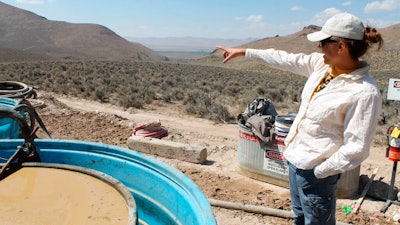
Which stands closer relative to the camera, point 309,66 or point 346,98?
point 346,98

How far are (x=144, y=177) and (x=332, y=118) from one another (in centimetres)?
121

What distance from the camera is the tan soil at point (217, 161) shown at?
466 centimetres

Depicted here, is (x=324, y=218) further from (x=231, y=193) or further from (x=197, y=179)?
(x=197, y=179)

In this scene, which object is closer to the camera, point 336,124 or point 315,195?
point 336,124

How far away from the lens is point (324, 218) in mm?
2592

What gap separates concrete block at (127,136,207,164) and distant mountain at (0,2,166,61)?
82.0 m

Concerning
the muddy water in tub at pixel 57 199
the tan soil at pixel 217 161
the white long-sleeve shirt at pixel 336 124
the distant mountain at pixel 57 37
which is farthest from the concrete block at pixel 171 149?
the distant mountain at pixel 57 37

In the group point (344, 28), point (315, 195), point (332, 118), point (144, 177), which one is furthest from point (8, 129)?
point (344, 28)

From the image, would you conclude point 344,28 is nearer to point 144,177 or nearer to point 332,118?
point 332,118

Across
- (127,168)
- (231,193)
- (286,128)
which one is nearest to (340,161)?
(127,168)

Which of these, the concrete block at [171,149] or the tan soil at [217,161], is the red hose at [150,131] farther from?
the concrete block at [171,149]

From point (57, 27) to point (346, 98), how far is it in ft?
395

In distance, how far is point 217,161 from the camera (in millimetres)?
6766

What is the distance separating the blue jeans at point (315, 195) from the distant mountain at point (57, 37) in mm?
86491
